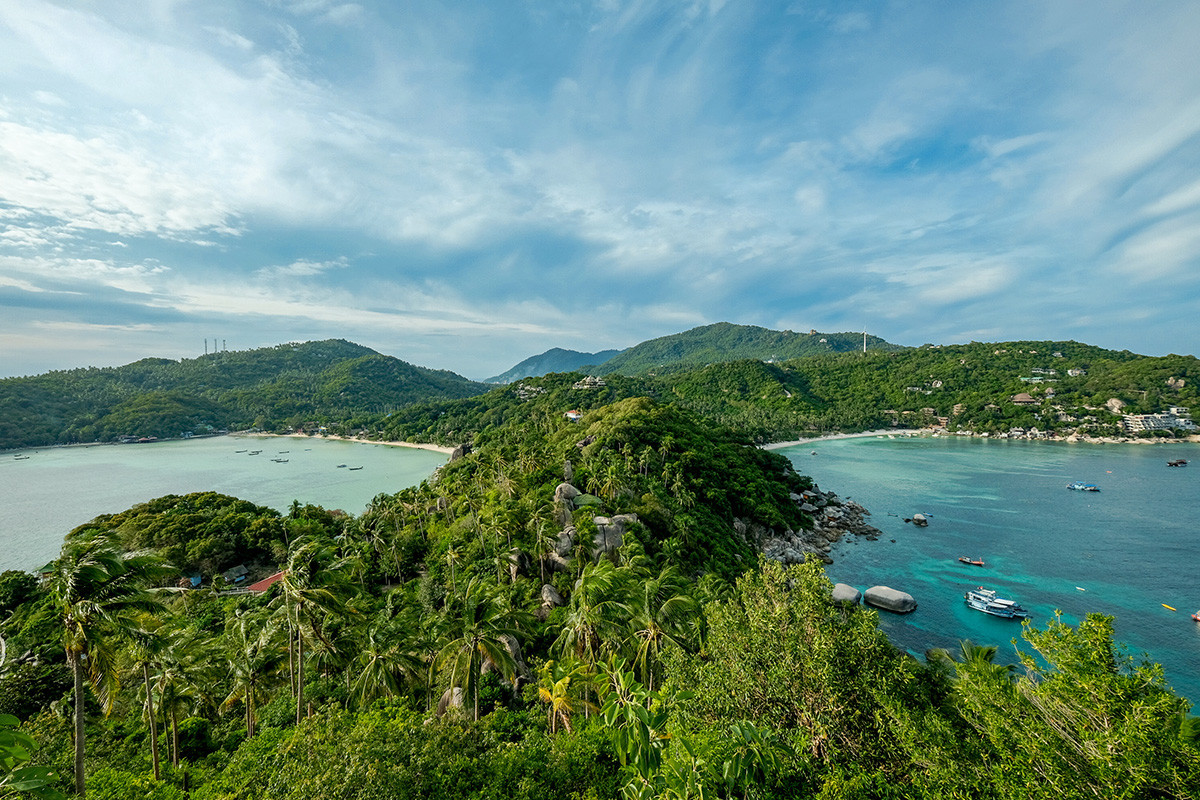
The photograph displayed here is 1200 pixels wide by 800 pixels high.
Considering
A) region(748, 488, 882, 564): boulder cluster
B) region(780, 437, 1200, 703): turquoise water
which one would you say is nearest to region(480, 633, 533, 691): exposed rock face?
region(780, 437, 1200, 703): turquoise water

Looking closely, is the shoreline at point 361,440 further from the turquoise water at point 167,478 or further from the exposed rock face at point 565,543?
the exposed rock face at point 565,543

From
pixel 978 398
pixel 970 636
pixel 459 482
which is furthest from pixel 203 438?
pixel 978 398

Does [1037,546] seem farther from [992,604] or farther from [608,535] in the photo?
[608,535]

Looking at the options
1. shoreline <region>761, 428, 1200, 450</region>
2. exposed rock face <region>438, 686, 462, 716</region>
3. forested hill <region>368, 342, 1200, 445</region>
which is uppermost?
forested hill <region>368, 342, 1200, 445</region>

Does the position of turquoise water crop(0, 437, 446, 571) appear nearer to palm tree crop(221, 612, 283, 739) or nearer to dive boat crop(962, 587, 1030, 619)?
palm tree crop(221, 612, 283, 739)

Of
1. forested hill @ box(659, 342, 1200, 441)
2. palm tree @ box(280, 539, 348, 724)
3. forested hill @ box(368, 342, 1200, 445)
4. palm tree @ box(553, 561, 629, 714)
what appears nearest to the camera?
palm tree @ box(280, 539, 348, 724)

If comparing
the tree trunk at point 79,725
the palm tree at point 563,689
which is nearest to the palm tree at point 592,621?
the palm tree at point 563,689

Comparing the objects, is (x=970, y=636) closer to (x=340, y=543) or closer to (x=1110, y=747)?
(x=1110, y=747)
